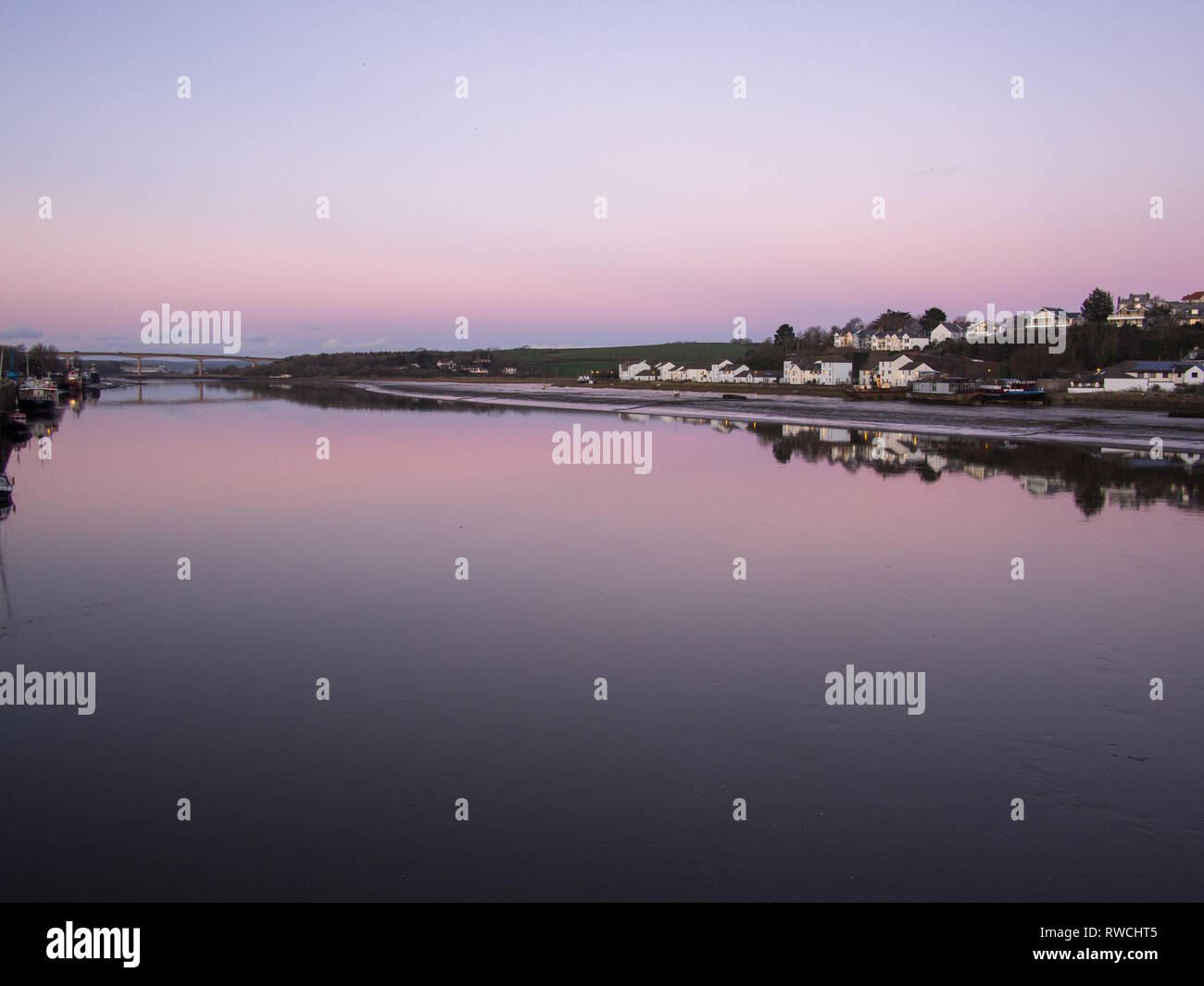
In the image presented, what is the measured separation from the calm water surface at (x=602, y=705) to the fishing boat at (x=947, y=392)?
152 ft

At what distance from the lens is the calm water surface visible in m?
5.96

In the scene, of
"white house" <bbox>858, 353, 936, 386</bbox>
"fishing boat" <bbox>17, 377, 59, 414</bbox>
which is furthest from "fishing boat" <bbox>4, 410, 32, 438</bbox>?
"white house" <bbox>858, 353, 936, 386</bbox>

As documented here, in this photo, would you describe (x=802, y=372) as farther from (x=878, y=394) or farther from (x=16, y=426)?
(x=16, y=426)

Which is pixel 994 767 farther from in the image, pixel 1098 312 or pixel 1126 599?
pixel 1098 312

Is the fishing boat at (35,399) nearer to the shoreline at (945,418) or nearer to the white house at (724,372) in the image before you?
the shoreline at (945,418)

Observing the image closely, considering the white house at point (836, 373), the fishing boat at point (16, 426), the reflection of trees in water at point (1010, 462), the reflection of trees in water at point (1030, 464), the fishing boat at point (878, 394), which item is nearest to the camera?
the reflection of trees in water at point (1030, 464)

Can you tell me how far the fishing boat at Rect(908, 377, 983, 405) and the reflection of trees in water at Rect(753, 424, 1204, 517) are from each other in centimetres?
2683

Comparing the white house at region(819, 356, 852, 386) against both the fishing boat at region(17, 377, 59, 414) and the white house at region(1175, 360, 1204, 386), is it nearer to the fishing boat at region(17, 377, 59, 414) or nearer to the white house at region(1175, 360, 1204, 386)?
the white house at region(1175, 360, 1204, 386)

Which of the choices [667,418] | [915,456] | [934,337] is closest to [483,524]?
[915,456]

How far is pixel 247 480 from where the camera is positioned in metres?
24.3

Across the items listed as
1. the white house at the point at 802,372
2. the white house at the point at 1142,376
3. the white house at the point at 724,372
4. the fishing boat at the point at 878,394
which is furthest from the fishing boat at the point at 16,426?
the white house at the point at 724,372

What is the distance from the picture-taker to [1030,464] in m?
28.3

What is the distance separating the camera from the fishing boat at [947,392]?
6362cm

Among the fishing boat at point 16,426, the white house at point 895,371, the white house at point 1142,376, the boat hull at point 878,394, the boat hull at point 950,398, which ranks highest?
the white house at point 895,371
